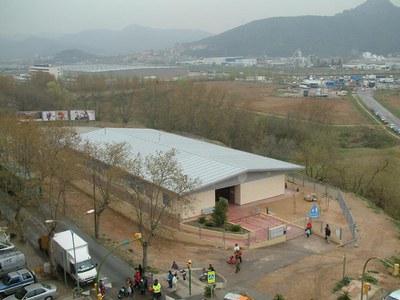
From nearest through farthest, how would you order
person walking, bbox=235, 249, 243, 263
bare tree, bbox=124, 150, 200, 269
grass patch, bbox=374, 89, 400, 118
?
person walking, bbox=235, 249, 243, 263
bare tree, bbox=124, 150, 200, 269
grass patch, bbox=374, 89, 400, 118

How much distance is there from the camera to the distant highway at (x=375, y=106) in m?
99.7

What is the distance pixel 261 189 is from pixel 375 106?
9352 cm

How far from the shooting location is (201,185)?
3284 centimetres

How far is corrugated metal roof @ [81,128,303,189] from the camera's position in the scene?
35281 millimetres

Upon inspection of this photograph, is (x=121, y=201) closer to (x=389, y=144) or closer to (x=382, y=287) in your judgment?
(x=382, y=287)

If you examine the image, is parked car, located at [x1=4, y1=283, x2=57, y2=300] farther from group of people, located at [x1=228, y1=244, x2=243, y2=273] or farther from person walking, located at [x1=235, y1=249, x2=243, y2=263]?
person walking, located at [x1=235, y1=249, x2=243, y2=263]

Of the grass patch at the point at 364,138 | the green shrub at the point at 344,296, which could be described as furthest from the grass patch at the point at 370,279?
the grass patch at the point at 364,138

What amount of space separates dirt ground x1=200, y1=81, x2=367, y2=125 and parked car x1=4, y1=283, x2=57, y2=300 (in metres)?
54.5

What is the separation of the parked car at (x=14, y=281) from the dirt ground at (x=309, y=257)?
616 cm

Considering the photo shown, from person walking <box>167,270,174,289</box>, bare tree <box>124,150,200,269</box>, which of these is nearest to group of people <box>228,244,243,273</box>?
person walking <box>167,270,174,289</box>

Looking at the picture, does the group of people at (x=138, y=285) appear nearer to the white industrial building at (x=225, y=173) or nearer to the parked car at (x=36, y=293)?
the parked car at (x=36, y=293)

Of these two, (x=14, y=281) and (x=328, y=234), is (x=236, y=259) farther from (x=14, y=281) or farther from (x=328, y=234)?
(x=14, y=281)

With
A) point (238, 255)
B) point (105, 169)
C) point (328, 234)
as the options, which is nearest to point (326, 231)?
point (328, 234)

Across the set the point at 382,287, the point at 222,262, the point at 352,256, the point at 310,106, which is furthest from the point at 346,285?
the point at 310,106
